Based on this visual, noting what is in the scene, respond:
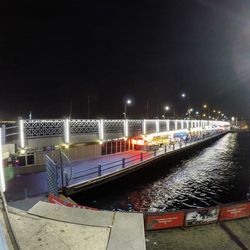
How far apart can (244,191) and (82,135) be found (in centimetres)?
1714

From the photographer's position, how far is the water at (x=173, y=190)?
18773 millimetres

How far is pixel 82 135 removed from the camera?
75.7ft

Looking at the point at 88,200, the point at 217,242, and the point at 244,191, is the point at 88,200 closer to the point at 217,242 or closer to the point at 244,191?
the point at 217,242

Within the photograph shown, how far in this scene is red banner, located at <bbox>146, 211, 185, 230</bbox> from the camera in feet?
31.9

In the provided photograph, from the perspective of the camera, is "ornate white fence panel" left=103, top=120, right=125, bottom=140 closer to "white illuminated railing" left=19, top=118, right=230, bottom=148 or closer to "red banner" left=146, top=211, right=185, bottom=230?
"white illuminated railing" left=19, top=118, right=230, bottom=148

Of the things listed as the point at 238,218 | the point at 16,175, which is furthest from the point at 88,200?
the point at 238,218

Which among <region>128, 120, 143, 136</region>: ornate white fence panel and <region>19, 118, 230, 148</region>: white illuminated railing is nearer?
<region>19, 118, 230, 148</region>: white illuminated railing

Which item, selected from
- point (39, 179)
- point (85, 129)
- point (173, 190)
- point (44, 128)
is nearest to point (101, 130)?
point (85, 129)

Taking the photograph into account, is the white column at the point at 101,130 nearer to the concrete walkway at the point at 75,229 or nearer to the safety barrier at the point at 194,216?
the safety barrier at the point at 194,216

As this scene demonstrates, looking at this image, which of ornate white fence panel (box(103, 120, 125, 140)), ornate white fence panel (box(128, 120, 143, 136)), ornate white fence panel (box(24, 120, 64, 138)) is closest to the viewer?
ornate white fence panel (box(24, 120, 64, 138))

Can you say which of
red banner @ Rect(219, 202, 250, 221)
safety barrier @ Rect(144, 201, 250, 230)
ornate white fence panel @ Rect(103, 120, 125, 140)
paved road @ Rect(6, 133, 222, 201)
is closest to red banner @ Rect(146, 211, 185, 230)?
safety barrier @ Rect(144, 201, 250, 230)

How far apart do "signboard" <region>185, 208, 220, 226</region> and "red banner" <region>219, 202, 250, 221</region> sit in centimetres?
46

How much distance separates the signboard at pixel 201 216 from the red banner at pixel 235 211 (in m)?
0.46

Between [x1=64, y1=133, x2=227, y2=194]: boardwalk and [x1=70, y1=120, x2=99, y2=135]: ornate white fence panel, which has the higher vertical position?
[x1=70, y1=120, x2=99, y2=135]: ornate white fence panel
